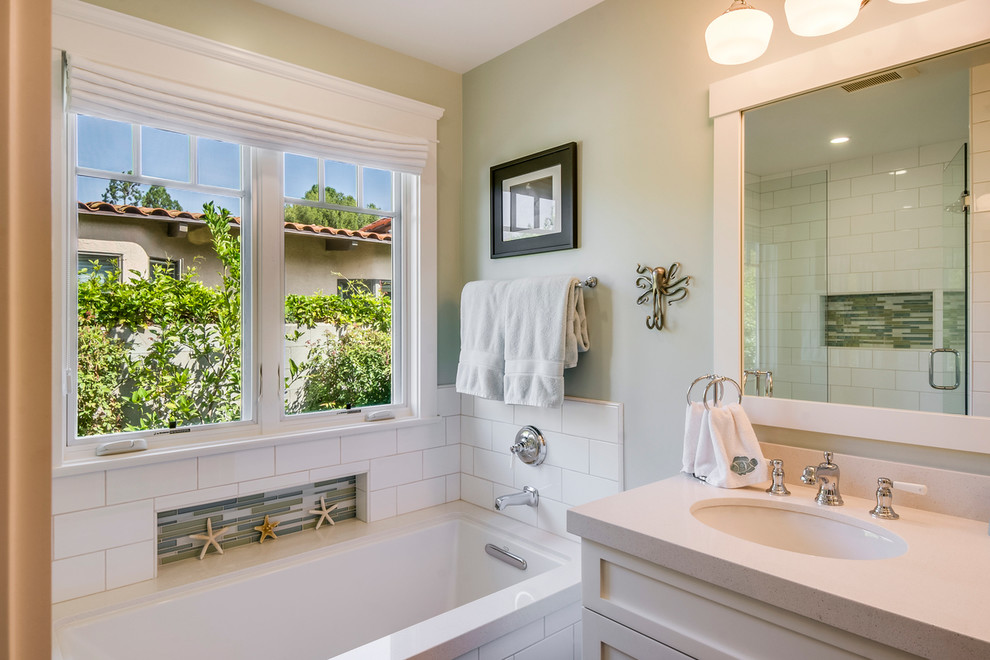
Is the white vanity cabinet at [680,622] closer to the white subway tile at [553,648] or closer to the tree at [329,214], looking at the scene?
the white subway tile at [553,648]

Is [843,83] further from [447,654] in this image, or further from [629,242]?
[447,654]

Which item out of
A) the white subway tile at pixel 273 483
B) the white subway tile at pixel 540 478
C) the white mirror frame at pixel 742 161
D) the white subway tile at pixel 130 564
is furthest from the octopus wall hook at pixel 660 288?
the white subway tile at pixel 130 564

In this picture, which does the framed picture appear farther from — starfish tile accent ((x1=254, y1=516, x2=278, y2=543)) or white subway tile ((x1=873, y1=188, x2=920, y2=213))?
starfish tile accent ((x1=254, y1=516, x2=278, y2=543))

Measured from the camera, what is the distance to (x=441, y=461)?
8.52 ft

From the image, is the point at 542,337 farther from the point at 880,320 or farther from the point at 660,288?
the point at 880,320

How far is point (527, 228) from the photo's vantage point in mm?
2363

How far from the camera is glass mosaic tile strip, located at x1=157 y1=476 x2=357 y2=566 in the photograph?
1974 millimetres

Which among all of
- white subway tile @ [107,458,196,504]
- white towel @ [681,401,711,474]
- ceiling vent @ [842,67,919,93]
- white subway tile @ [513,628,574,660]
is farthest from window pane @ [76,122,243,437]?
ceiling vent @ [842,67,919,93]


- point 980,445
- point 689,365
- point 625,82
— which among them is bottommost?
point 980,445

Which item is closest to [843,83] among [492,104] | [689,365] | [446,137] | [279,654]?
[689,365]

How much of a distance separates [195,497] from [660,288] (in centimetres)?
169

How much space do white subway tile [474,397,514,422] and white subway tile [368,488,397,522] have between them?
0.49 m

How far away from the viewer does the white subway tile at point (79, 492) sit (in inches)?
66.6

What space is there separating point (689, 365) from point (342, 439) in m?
1.33
